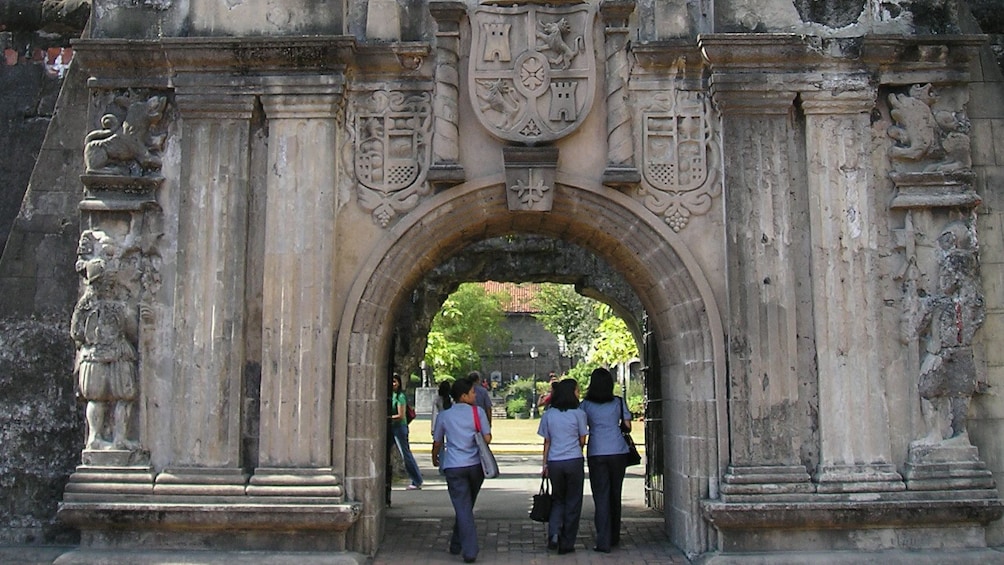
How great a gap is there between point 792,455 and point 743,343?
93 centimetres

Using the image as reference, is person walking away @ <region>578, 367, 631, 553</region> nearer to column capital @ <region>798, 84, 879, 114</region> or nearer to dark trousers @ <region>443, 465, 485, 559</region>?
dark trousers @ <region>443, 465, 485, 559</region>

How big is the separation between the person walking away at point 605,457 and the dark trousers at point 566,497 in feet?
0.65

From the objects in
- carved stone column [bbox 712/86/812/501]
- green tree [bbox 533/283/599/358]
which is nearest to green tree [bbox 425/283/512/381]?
green tree [bbox 533/283/599/358]

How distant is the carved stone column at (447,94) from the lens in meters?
7.70

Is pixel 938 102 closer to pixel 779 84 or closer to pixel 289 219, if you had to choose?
pixel 779 84

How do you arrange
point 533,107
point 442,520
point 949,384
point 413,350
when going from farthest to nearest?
point 413,350
point 442,520
point 533,107
point 949,384

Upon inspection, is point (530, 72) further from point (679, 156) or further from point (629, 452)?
point (629, 452)

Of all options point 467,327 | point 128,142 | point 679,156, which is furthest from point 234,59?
point 467,327

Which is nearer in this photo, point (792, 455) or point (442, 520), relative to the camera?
point (792, 455)

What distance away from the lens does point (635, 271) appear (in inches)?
322

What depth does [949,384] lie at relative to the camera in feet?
24.0

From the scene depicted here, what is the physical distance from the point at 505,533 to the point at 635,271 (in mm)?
2799

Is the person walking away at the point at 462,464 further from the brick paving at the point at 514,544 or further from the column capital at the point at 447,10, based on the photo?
the column capital at the point at 447,10

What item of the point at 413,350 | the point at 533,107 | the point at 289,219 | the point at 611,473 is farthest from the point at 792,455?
the point at 413,350
